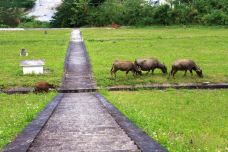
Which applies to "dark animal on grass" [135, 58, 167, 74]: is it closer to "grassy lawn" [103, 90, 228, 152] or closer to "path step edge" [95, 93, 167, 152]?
"grassy lawn" [103, 90, 228, 152]

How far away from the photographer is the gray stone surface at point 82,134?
8.84m

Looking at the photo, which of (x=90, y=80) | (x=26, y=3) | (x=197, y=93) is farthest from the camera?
(x=26, y=3)

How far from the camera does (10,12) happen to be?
88562 mm

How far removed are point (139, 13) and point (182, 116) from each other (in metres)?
65.2

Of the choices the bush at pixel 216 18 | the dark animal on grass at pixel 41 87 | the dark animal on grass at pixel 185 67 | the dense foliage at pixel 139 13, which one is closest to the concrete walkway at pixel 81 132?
the dark animal on grass at pixel 41 87

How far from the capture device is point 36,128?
35.4 feet

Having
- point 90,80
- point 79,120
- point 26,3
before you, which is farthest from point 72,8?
point 79,120

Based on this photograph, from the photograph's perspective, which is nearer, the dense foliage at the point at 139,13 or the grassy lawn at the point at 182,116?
the grassy lawn at the point at 182,116

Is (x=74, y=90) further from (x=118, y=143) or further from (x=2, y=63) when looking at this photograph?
(x=118, y=143)

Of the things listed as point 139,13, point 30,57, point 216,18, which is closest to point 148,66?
point 30,57

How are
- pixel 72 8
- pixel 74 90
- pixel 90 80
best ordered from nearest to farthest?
pixel 74 90 < pixel 90 80 < pixel 72 8

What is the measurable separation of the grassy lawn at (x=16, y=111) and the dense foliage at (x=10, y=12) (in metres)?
67.0

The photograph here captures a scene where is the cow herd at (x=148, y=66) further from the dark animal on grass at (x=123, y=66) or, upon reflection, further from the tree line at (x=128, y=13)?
the tree line at (x=128, y=13)

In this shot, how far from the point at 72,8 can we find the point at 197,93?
208 ft
